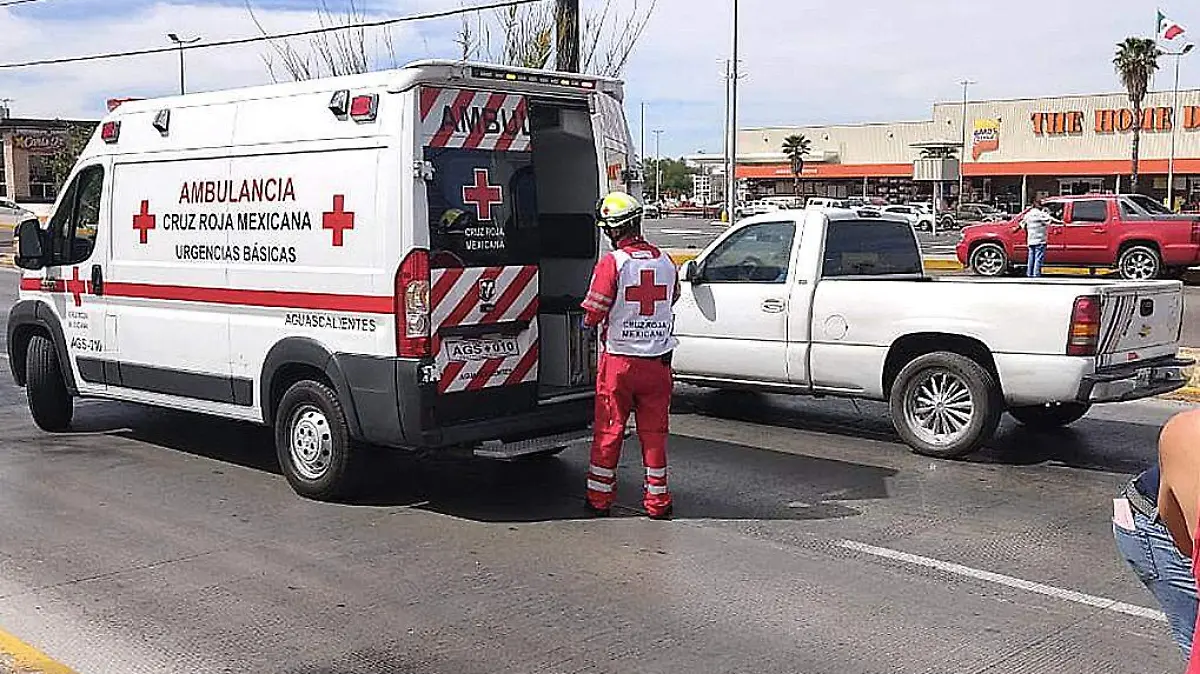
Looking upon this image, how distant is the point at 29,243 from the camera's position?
9.23 m

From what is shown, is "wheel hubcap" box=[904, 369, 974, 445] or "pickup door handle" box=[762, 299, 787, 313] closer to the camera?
"wheel hubcap" box=[904, 369, 974, 445]

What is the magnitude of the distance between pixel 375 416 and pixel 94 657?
2332mm

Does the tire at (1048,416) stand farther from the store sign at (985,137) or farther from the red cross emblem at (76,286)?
the store sign at (985,137)

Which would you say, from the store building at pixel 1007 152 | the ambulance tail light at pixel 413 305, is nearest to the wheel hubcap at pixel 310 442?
the ambulance tail light at pixel 413 305

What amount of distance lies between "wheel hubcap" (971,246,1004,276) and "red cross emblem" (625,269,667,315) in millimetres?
19845

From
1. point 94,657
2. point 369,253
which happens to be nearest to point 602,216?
point 369,253

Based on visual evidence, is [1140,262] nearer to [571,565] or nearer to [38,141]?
[571,565]

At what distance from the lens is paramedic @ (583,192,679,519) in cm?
719

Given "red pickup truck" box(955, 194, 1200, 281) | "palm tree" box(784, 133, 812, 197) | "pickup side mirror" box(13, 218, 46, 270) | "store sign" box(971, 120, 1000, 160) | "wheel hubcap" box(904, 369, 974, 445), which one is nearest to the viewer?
"wheel hubcap" box(904, 369, 974, 445)

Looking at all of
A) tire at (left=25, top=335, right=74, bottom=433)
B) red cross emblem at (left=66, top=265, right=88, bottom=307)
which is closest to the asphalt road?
tire at (left=25, top=335, right=74, bottom=433)

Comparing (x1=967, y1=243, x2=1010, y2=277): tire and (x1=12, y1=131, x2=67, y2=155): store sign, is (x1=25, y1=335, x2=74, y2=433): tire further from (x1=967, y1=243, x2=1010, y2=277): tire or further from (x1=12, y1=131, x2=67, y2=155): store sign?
(x1=12, y1=131, x2=67, y2=155): store sign

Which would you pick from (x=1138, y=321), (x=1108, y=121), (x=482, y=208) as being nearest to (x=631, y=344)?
(x=482, y=208)

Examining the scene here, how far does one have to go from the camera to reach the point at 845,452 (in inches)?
367

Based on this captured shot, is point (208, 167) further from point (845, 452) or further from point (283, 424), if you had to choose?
point (845, 452)
